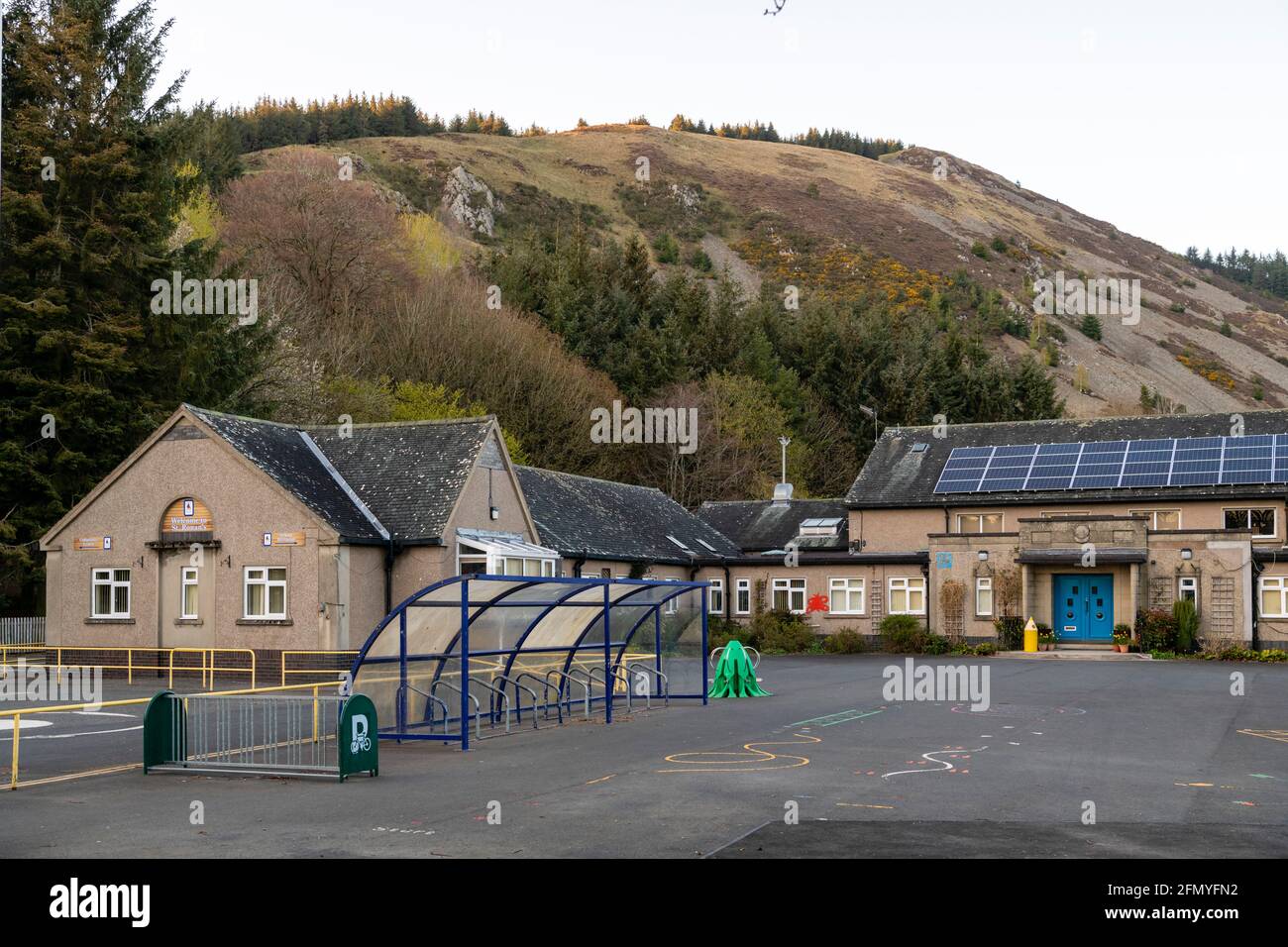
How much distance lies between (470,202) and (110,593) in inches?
4411

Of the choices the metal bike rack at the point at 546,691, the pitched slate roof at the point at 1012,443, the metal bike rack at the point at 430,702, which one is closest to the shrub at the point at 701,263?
the pitched slate roof at the point at 1012,443

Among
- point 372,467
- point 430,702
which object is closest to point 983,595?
point 372,467

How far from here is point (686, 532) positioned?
5481 centimetres

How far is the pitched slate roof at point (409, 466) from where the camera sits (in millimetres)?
35375

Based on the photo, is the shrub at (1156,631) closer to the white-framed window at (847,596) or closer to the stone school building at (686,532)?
the stone school building at (686,532)

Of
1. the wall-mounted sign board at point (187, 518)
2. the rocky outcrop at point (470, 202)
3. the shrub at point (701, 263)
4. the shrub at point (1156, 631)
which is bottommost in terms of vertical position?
the shrub at point (1156, 631)

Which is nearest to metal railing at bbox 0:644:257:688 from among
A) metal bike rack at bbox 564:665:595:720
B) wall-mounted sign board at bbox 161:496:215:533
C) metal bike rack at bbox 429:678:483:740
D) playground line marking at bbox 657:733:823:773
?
wall-mounted sign board at bbox 161:496:215:533

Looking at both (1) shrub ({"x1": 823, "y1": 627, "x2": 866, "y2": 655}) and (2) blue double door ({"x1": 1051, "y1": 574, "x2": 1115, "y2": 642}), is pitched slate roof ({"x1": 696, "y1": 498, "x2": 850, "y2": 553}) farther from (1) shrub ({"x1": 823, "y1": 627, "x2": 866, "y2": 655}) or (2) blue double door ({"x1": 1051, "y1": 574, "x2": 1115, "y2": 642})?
(2) blue double door ({"x1": 1051, "y1": 574, "x2": 1115, "y2": 642})

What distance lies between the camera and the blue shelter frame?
769 inches

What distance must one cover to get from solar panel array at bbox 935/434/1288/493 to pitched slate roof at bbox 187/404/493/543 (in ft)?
77.7

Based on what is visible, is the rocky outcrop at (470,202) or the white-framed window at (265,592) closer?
the white-framed window at (265,592)

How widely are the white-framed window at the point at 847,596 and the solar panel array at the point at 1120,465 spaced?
17.4 feet

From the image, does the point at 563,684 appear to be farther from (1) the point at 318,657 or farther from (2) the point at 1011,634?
(2) the point at 1011,634

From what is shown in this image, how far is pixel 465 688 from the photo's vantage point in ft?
62.6
